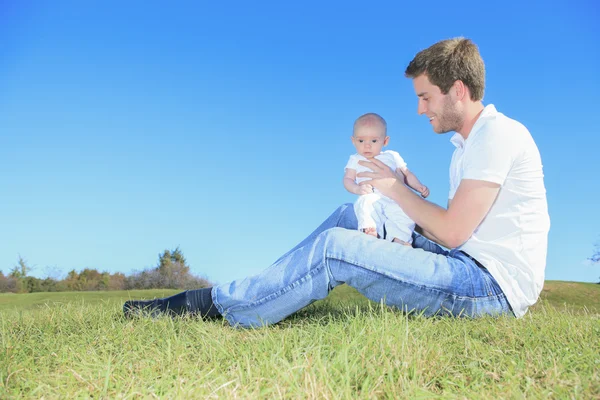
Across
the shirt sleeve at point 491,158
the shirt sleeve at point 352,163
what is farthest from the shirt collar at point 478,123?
the shirt sleeve at point 352,163

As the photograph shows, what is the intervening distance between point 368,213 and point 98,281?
6.01 metres

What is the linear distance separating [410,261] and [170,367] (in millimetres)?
1580

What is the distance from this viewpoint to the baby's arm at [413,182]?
13.5 feet

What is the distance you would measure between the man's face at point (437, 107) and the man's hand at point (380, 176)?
0.46 meters

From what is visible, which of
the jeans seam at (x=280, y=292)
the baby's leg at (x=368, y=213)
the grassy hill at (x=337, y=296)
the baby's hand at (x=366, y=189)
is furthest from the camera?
the grassy hill at (x=337, y=296)

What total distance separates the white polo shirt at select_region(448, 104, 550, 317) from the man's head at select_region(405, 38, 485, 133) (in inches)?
12.7

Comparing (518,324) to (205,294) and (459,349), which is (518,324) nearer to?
(459,349)

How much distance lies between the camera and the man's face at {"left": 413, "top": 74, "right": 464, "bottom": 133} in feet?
11.8

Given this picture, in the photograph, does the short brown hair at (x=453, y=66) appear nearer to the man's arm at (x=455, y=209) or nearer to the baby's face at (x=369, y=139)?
the baby's face at (x=369, y=139)

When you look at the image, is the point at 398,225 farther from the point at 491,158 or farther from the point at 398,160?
the point at 491,158

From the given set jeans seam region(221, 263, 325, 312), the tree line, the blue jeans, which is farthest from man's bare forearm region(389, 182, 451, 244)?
the tree line

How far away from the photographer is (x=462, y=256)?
336cm

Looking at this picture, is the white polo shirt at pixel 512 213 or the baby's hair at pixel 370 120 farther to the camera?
the baby's hair at pixel 370 120

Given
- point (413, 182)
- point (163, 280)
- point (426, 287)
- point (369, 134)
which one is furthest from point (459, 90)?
point (163, 280)
